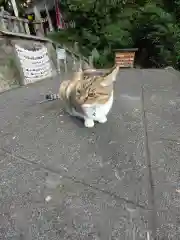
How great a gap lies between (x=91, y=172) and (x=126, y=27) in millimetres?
2048

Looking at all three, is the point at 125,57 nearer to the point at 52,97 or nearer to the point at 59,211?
the point at 52,97

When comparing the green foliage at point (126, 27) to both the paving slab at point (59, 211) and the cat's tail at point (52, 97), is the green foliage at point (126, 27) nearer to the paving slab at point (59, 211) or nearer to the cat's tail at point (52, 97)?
the cat's tail at point (52, 97)

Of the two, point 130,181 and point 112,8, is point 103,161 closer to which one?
point 130,181

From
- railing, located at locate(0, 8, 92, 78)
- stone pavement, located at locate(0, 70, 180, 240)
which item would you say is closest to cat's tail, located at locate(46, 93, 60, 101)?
stone pavement, located at locate(0, 70, 180, 240)

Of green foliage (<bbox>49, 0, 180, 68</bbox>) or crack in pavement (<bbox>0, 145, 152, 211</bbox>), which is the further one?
green foliage (<bbox>49, 0, 180, 68</bbox>)

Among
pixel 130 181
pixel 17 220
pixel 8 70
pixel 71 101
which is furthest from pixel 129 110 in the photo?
pixel 8 70

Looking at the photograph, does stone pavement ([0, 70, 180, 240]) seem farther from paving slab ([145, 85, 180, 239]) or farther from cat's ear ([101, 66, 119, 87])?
cat's ear ([101, 66, 119, 87])

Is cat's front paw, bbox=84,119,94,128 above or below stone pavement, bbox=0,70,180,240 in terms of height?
above

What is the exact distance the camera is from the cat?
38.4 inches

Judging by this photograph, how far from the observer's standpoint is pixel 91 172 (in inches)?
34.7

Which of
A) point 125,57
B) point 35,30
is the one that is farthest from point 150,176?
point 35,30

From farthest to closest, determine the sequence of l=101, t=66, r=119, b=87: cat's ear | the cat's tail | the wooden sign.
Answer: the wooden sign
the cat's tail
l=101, t=66, r=119, b=87: cat's ear

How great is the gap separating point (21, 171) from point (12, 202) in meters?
0.14

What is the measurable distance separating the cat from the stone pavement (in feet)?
0.21
